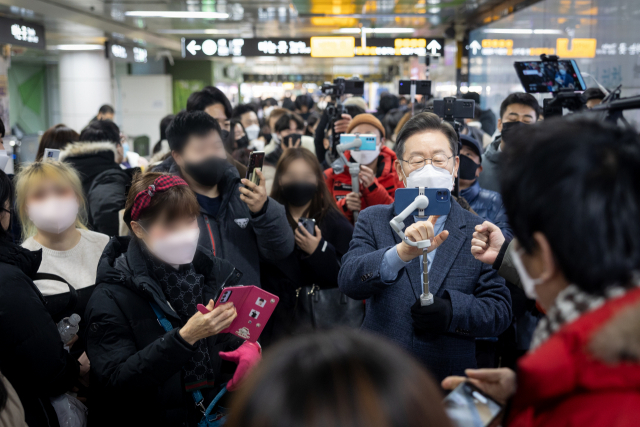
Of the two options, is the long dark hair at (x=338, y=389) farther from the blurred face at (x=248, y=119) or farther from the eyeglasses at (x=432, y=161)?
the blurred face at (x=248, y=119)

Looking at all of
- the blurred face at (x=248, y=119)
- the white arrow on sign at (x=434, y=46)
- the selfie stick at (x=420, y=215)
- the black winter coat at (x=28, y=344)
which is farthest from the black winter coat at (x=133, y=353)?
the white arrow on sign at (x=434, y=46)

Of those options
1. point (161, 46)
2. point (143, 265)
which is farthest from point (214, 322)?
point (161, 46)

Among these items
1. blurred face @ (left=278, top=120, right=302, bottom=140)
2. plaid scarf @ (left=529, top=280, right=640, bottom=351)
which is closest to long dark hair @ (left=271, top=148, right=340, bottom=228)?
plaid scarf @ (left=529, top=280, right=640, bottom=351)

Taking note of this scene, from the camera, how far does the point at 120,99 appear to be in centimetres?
1762

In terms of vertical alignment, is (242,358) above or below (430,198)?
below

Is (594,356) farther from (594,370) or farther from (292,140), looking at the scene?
(292,140)

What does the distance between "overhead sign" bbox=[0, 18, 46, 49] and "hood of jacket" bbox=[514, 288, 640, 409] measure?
943 centimetres

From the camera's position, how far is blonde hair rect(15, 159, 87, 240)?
2.64m

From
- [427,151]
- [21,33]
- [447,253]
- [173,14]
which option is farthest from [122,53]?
[447,253]

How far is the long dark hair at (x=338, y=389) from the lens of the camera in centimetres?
67

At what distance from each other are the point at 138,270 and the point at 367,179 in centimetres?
181

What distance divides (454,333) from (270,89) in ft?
123

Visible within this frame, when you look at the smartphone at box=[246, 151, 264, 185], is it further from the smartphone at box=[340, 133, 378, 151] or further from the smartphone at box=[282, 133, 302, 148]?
the smartphone at box=[282, 133, 302, 148]

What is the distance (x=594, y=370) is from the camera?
0.73m
